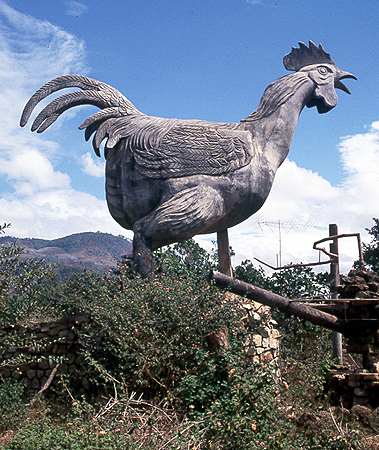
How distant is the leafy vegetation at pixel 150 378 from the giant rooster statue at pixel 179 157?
72cm

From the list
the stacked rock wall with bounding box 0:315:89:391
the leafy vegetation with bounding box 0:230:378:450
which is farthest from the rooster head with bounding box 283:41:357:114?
the stacked rock wall with bounding box 0:315:89:391

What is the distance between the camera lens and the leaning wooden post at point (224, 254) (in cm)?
857

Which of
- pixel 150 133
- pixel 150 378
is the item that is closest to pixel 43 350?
pixel 150 378

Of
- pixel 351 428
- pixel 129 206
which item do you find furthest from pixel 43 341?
pixel 351 428

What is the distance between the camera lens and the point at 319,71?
878 centimetres

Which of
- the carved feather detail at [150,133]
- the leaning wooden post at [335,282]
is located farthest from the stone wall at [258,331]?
the leaning wooden post at [335,282]

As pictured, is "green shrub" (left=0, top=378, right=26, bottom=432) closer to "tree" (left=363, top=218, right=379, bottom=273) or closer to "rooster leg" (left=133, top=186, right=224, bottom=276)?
"rooster leg" (left=133, top=186, right=224, bottom=276)

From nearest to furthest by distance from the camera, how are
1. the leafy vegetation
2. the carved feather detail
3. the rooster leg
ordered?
the leafy vegetation
the rooster leg
the carved feather detail

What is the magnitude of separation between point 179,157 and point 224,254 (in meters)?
1.61

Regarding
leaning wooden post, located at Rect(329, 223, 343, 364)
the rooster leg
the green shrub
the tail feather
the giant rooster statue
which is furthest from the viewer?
leaning wooden post, located at Rect(329, 223, 343, 364)

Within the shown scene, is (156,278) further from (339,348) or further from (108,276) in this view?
(339,348)

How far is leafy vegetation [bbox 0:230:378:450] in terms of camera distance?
209 inches

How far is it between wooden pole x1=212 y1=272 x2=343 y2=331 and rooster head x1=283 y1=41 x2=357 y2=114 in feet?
9.12

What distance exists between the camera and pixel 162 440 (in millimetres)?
5043
